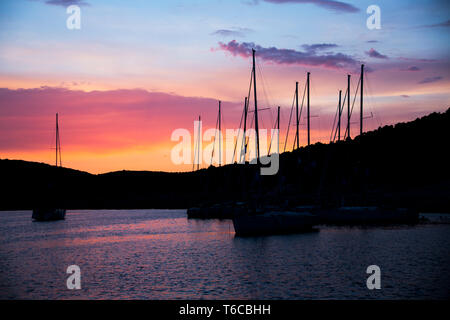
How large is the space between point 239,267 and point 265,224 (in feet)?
52.0

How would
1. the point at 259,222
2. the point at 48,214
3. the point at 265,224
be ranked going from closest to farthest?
the point at 259,222 → the point at 265,224 → the point at 48,214

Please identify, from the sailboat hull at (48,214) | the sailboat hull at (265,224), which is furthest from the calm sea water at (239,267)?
the sailboat hull at (48,214)

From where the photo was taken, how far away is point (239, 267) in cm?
3416

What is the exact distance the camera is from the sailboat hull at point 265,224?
49094 mm

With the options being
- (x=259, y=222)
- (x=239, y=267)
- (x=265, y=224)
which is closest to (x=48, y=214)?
(x=259, y=222)

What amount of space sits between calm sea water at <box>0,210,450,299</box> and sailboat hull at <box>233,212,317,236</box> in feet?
3.05

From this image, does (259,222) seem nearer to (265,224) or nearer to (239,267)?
(265,224)

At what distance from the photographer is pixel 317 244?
4659cm

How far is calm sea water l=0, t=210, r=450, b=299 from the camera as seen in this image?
2578 centimetres

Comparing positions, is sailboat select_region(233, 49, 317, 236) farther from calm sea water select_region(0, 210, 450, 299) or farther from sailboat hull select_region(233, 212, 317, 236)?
calm sea water select_region(0, 210, 450, 299)

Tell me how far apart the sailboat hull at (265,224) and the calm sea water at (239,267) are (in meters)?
0.93

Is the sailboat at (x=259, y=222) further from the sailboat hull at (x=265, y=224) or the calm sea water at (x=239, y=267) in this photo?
the calm sea water at (x=239, y=267)

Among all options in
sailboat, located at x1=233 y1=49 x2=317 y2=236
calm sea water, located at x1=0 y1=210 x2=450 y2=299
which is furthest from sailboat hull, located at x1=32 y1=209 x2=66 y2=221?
sailboat, located at x1=233 y1=49 x2=317 y2=236
